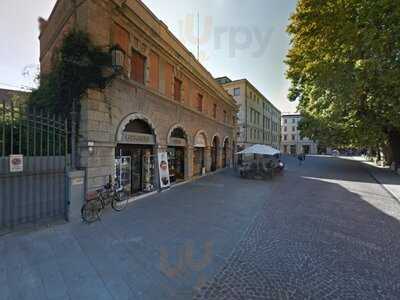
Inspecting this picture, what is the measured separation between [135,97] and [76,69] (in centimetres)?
239

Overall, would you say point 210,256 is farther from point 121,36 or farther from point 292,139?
point 292,139

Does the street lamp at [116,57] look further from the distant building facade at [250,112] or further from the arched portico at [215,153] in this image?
the distant building facade at [250,112]

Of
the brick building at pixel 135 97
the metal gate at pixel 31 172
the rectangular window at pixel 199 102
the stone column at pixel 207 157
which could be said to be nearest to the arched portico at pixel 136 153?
the brick building at pixel 135 97

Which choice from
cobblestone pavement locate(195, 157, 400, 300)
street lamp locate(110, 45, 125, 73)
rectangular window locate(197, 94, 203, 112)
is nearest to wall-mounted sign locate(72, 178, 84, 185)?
street lamp locate(110, 45, 125, 73)

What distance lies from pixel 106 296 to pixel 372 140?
76.1 ft

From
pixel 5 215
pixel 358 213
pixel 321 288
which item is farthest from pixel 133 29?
pixel 358 213

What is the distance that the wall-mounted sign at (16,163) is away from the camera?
4.88 metres

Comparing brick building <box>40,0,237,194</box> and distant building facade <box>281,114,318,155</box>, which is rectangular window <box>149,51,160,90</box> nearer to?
brick building <box>40,0,237,194</box>

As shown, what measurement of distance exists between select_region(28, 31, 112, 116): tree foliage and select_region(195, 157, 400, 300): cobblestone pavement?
6554mm

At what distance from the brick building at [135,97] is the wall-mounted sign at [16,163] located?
174 cm

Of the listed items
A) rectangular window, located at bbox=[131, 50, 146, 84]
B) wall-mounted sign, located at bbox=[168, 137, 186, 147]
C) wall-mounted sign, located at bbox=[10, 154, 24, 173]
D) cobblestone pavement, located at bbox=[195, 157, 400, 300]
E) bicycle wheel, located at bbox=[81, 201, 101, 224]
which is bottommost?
cobblestone pavement, located at bbox=[195, 157, 400, 300]

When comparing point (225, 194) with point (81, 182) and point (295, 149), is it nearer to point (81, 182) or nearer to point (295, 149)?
point (81, 182)

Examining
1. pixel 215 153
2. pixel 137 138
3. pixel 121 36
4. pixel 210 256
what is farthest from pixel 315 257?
pixel 215 153

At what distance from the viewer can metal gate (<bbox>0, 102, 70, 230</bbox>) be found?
192 inches
